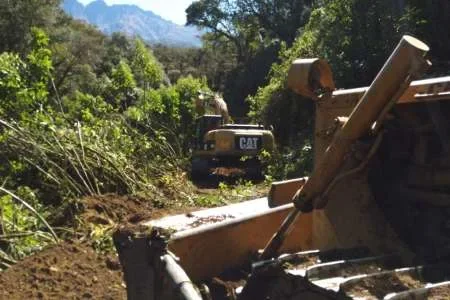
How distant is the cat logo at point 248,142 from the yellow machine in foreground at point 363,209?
10002mm

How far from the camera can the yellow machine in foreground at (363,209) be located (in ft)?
9.68

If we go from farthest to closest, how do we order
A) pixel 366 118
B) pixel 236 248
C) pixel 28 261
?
1. pixel 28 261
2. pixel 236 248
3. pixel 366 118

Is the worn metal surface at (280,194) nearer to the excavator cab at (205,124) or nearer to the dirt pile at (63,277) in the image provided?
the dirt pile at (63,277)

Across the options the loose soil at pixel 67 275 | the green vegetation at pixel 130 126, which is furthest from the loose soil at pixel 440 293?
the green vegetation at pixel 130 126

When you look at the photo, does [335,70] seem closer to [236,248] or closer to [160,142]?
[160,142]

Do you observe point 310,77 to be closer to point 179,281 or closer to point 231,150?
point 179,281

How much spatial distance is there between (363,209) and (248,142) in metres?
10.5

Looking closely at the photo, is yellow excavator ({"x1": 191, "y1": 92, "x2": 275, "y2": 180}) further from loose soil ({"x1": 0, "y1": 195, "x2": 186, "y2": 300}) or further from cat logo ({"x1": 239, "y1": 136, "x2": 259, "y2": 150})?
loose soil ({"x1": 0, "y1": 195, "x2": 186, "y2": 300})

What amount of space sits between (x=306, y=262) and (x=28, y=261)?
2.94 meters

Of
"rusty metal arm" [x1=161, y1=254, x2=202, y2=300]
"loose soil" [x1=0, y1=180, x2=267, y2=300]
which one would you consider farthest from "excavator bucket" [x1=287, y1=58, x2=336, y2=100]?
"loose soil" [x1=0, y1=180, x2=267, y2=300]

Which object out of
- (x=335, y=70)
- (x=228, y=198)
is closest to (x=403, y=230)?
(x=228, y=198)

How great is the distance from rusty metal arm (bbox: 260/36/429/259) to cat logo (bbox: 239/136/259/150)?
1029cm

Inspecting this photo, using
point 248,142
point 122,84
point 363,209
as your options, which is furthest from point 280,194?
point 122,84

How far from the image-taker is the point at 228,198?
1059cm
